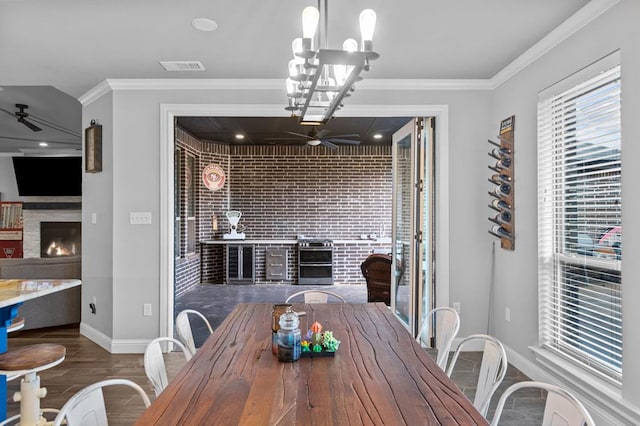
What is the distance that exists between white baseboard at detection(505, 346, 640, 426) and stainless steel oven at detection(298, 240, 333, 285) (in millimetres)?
4682

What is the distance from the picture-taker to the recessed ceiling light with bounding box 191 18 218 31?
274 centimetres

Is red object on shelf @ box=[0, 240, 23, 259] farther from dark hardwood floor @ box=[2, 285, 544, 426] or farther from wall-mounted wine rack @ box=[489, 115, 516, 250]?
wall-mounted wine rack @ box=[489, 115, 516, 250]

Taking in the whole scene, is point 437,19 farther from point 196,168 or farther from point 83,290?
point 196,168

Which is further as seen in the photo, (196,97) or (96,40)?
(196,97)

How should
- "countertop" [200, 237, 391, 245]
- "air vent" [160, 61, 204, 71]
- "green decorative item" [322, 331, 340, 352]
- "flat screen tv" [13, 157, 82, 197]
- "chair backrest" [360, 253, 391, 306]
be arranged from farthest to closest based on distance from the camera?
"flat screen tv" [13, 157, 82, 197], "countertop" [200, 237, 391, 245], "chair backrest" [360, 253, 391, 306], "air vent" [160, 61, 204, 71], "green decorative item" [322, 331, 340, 352]

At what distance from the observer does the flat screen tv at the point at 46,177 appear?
8.16 m

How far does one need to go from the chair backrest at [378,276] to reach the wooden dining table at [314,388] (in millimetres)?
3142

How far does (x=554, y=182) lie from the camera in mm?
3086

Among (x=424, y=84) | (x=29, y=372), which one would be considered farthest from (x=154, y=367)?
(x=424, y=84)

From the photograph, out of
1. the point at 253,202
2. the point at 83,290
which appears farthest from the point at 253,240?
the point at 83,290

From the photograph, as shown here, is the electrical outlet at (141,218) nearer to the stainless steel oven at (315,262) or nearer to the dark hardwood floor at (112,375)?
the dark hardwood floor at (112,375)

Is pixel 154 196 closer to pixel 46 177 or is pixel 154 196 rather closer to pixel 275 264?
pixel 275 264

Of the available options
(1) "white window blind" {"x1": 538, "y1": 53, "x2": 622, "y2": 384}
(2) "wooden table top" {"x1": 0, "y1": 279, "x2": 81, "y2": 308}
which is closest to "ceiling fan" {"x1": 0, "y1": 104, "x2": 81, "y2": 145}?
(2) "wooden table top" {"x1": 0, "y1": 279, "x2": 81, "y2": 308}

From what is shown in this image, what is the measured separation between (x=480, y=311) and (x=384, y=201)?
13.8 ft
